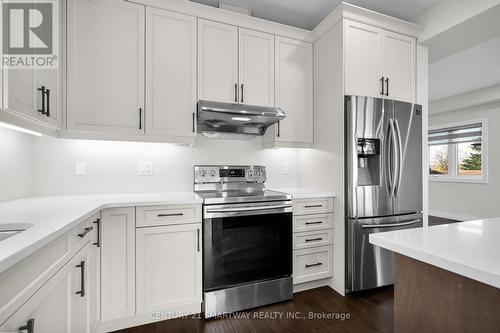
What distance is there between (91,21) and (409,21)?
3.13m

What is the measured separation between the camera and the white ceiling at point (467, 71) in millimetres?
3211

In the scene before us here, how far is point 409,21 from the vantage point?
8.82ft

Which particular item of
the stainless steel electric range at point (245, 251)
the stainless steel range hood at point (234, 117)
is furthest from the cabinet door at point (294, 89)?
the stainless steel electric range at point (245, 251)

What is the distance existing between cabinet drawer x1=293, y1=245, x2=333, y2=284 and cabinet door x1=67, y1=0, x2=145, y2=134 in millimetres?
1790

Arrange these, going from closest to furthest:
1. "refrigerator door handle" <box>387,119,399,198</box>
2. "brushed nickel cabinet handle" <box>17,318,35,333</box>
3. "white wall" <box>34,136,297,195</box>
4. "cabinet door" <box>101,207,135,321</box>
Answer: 1. "brushed nickel cabinet handle" <box>17,318,35,333</box>
2. "cabinet door" <box>101,207,135,321</box>
3. "white wall" <box>34,136,297,195</box>
4. "refrigerator door handle" <box>387,119,399,198</box>

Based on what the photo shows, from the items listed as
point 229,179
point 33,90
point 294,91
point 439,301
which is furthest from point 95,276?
point 294,91

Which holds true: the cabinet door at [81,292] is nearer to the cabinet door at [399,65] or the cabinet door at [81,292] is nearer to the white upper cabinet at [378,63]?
the white upper cabinet at [378,63]

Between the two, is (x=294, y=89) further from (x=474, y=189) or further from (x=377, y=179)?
(x=474, y=189)

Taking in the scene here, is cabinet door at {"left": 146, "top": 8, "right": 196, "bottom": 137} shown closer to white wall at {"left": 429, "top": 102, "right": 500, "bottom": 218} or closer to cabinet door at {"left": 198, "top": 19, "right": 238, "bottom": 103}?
cabinet door at {"left": 198, "top": 19, "right": 238, "bottom": 103}

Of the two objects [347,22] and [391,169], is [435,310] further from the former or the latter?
[347,22]

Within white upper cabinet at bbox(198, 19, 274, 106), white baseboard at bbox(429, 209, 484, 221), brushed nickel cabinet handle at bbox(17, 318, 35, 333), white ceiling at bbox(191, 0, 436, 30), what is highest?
white ceiling at bbox(191, 0, 436, 30)

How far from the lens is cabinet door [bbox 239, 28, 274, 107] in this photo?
2.33 metres

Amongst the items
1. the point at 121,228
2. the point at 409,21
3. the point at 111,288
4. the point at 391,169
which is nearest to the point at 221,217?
the point at 121,228

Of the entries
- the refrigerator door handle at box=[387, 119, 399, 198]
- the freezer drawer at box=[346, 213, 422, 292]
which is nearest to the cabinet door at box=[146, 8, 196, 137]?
the freezer drawer at box=[346, 213, 422, 292]
